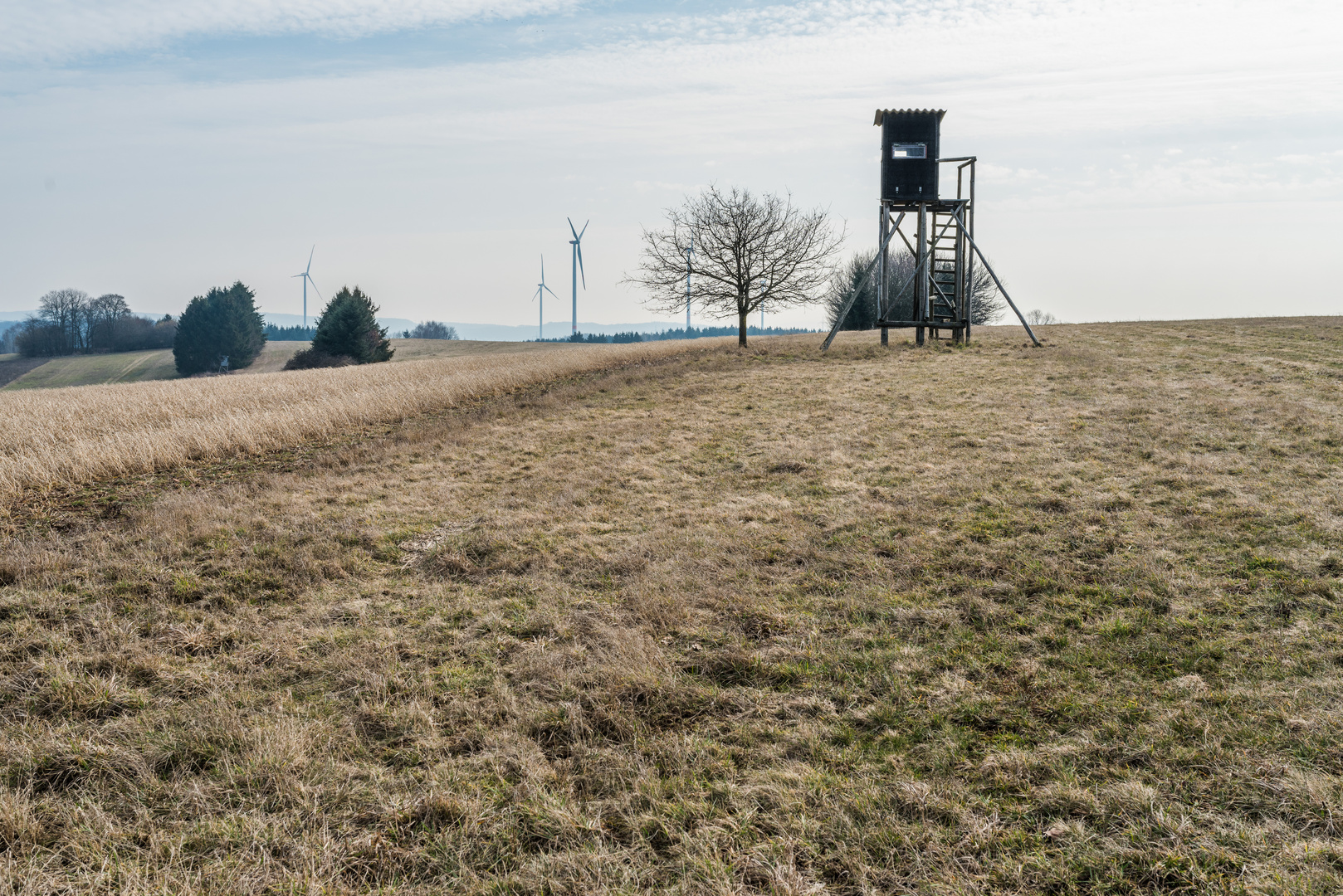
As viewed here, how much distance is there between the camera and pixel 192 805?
4109 mm

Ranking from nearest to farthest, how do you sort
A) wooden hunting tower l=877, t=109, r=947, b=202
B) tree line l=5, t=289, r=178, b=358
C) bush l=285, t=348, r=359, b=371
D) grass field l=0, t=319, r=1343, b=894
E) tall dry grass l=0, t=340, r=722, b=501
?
1. grass field l=0, t=319, r=1343, b=894
2. tall dry grass l=0, t=340, r=722, b=501
3. wooden hunting tower l=877, t=109, r=947, b=202
4. bush l=285, t=348, r=359, b=371
5. tree line l=5, t=289, r=178, b=358

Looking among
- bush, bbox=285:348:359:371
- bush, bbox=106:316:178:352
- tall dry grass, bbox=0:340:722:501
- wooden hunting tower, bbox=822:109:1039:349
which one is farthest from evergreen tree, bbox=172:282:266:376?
wooden hunting tower, bbox=822:109:1039:349

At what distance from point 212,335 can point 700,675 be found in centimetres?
8102

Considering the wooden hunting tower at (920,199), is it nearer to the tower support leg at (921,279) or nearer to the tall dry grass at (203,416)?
the tower support leg at (921,279)

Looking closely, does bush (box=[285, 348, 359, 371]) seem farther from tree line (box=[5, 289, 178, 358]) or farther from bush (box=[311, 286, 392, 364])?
A: tree line (box=[5, 289, 178, 358])

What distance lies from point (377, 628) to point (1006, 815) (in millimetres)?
5105

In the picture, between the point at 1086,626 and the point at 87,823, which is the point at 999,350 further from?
the point at 87,823

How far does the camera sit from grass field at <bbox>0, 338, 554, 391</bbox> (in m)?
71.7

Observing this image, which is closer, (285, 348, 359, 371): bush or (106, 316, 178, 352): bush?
(285, 348, 359, 371): bush

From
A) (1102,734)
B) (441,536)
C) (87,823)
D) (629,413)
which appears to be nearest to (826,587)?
(1102,734)

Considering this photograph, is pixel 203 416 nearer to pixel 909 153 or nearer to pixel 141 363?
pixel 909 153

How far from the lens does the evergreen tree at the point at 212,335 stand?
71.4 meters

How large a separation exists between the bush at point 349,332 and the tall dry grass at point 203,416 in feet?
99.2

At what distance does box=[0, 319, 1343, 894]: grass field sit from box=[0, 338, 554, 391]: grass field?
60865 mm
